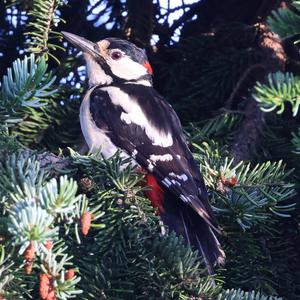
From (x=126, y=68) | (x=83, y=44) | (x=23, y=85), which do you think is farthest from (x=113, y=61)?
(x=23, y=85)

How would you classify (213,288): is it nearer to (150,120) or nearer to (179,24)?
(150,120)

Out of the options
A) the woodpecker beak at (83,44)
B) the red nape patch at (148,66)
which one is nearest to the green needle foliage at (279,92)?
the woodpecker beak at (83,44)

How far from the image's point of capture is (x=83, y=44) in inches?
133

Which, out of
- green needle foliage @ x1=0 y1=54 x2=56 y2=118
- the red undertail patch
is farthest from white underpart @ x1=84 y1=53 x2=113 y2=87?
green needle foliage @ x1=0 y1=54 x2=56 y2=118

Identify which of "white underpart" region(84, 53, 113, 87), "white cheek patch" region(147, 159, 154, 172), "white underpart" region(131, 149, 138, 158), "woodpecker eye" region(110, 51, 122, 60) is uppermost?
"woodpecker eye" region(110, 51, 122, 60)

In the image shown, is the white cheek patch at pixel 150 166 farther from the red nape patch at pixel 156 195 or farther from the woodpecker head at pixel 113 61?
the woodpecker head at pixel 113 61

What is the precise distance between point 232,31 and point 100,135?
849 mm

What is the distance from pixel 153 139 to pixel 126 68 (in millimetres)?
741

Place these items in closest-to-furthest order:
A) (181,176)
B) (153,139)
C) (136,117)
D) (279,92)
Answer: (279,92)
(181,176)
(153,139)
(136,117)

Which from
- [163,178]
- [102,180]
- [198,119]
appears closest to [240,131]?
[198,119]

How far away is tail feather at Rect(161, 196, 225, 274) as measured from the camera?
254cm

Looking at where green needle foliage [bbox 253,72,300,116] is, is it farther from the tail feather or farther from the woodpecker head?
the woodpecker head

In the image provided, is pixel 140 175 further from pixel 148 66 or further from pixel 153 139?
pixel 148 66

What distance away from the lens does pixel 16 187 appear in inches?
72.4
